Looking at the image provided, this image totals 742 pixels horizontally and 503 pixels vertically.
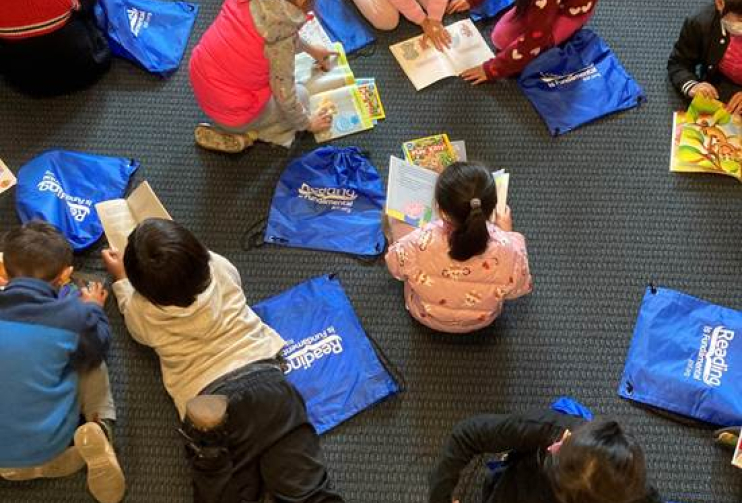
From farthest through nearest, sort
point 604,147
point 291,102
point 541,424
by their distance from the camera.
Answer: point 604,147 → point 291,102 → point 541,424

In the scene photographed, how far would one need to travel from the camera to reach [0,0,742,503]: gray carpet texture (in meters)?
1.96

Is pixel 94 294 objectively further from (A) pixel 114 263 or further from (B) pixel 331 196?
(B) pixel 331 196

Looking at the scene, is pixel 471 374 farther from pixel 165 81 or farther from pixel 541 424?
pixel 165 81

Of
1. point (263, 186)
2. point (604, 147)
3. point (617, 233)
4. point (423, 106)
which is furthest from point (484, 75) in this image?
point (263, 186)

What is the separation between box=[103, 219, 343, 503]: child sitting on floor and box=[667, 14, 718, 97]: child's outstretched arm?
1.67 m

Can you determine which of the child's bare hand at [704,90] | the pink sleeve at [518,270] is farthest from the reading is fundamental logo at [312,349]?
the child's bare hand at [704,90]

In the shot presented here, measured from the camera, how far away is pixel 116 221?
7.17 ft

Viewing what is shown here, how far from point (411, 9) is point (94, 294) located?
4.82 feet

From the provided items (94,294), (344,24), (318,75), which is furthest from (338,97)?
(94,294)

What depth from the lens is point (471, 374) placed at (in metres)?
2.06

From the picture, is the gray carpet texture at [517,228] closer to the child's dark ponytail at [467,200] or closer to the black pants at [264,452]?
the black pants at [264,452]

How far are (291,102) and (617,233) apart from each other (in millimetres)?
1115

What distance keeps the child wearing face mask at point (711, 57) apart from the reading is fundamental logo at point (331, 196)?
4.00ft

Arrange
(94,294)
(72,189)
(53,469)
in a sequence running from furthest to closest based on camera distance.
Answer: (72,189) → (94,294) → (53,469)
